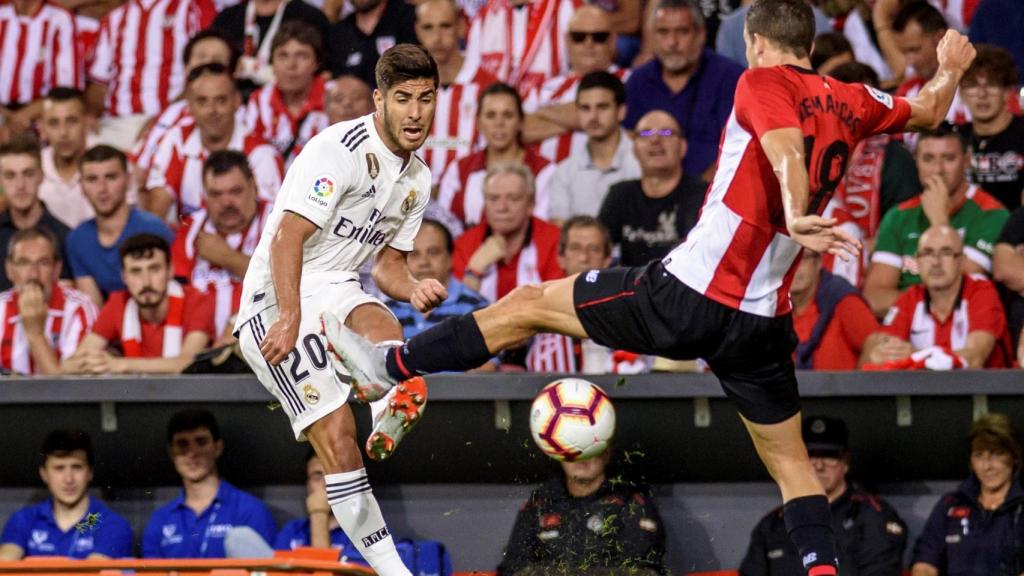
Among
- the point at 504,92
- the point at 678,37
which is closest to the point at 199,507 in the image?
the point at 504,92

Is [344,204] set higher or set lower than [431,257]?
higher

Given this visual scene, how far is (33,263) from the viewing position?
964cm

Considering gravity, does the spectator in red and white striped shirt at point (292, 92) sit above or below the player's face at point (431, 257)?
above

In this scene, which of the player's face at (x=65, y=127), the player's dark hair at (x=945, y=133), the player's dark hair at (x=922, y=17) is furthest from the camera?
the player's face at (x=65, y=127)

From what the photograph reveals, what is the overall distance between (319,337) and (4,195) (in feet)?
15.2

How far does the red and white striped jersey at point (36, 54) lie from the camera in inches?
462

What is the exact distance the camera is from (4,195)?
10398mm

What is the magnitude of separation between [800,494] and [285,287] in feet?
7.34

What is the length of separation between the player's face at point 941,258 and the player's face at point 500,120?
2.76 metres

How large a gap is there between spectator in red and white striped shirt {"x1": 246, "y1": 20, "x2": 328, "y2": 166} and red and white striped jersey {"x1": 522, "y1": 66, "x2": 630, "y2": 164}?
144 cm

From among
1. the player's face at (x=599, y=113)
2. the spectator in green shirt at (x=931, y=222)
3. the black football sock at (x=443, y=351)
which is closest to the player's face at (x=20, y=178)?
the player's face at (x=599, y=113)

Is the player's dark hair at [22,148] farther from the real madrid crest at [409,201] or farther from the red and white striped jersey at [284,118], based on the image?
the real madrid crest at [409,201]

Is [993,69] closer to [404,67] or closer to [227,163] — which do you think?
[404,67]

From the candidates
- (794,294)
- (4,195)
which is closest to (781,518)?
(794,294)
